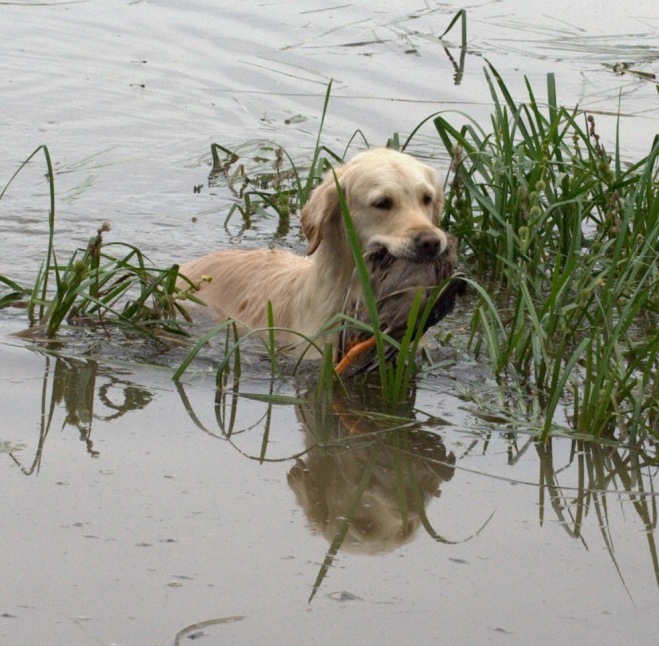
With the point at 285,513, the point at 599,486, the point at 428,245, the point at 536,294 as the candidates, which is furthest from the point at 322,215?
the point at 285,513

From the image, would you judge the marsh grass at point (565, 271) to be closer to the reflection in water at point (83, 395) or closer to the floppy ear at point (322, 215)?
the floppy ear at point (322, 215)

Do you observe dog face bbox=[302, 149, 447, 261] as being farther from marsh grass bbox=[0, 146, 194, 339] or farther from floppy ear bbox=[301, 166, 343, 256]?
marsh grass bbox=[0, 146, 194, 339]

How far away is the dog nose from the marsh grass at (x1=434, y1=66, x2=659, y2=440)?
0.86 feet

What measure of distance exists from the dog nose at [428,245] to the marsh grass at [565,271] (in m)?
0.26

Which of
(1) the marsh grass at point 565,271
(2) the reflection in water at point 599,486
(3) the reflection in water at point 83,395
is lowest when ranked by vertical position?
(3) the reflection in water at point 83,395

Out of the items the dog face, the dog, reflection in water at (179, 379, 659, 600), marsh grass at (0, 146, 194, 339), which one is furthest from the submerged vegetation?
the dog face

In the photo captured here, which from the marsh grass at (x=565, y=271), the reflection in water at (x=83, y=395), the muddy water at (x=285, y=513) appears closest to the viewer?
the muddy water at (x=285, y=513)

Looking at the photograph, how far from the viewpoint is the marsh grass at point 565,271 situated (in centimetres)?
417

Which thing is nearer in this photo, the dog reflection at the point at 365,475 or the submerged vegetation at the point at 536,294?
the dog reflection at the point at 365,475

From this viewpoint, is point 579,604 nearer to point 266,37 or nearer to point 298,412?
point 298,412

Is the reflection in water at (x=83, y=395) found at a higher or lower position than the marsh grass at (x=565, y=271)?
lower

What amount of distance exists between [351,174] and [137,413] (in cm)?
156

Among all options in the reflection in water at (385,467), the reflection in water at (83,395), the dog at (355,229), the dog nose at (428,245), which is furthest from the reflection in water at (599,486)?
the reflection in water at (83,395)

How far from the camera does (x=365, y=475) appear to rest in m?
3.79
